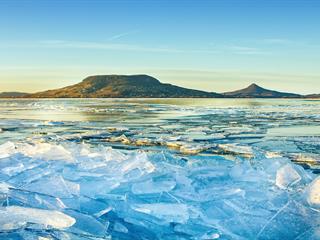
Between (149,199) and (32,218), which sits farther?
(149,199)

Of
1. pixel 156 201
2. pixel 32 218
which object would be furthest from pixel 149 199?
pixel 32 218

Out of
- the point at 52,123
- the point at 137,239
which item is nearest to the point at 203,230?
the point at 137,239

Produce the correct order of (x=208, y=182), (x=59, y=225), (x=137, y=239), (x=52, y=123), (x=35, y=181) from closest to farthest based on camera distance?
1. (x=59, y=225)
2. (x=137, y=239)
3. (x=35, y=181)
4. (x=208, y=182)
5. (x=52, y=123)

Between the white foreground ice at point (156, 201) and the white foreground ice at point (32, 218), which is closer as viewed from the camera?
the white foreground ice at point (32, 218)

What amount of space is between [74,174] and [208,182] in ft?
4.57

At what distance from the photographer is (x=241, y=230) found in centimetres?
301

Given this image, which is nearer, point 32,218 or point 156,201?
point 32,218

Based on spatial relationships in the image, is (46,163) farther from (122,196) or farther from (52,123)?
(52,123)

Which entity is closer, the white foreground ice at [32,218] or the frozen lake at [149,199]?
the white foreground ice at [32,218]

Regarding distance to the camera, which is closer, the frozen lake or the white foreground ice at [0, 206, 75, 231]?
the white foreground ice at [0, 206, 75, 231]

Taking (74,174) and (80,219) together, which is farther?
(74,174)

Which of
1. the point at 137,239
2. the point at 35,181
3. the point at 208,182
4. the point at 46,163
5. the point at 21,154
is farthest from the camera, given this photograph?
the point at 21,154

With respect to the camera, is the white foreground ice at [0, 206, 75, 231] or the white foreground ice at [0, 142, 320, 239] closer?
the white foreground ice at [0, 206, 75, 231]

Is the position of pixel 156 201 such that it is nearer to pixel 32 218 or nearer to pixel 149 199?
pixel 149 199
